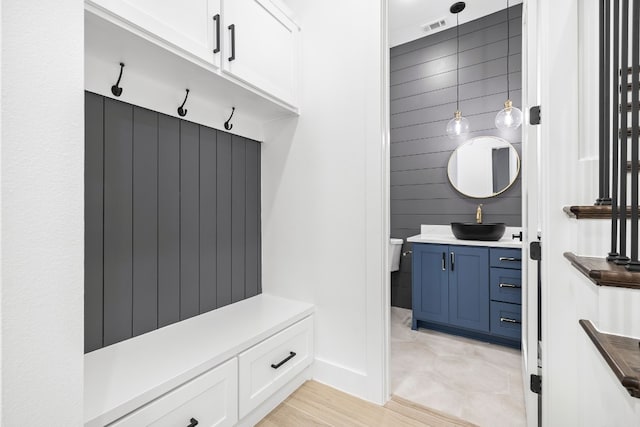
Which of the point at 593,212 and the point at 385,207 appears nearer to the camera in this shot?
the point at 593,212

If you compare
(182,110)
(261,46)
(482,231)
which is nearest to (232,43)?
(261,46)

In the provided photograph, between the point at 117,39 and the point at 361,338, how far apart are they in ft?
5.94

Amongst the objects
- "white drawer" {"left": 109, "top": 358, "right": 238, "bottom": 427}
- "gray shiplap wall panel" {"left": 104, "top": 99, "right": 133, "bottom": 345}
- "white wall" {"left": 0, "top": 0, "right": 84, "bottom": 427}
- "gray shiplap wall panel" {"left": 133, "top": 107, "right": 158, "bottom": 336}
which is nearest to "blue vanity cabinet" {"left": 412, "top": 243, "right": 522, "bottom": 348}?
"white drawer" {"left": 109, "top": 358, "right": 238, "bottom": 427}

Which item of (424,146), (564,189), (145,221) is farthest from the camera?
(424,146)

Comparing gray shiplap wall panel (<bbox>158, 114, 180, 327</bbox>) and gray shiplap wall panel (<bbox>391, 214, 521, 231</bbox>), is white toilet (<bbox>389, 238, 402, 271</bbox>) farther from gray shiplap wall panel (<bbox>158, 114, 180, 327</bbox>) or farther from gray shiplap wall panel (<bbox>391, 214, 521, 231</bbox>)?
gray shiplap wall panel (<bbox>158, 114, 180, 327</bbox>)

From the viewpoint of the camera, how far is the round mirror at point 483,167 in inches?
110

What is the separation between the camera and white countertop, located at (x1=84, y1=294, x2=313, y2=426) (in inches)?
40.3

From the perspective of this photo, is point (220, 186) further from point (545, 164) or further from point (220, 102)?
point (545, 164)

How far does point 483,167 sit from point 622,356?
2.51 meters

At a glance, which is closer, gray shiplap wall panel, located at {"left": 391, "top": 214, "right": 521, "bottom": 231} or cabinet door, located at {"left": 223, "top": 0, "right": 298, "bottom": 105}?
cabinet door, located at {"left": 223, "top": 0, "right": 298, "bottom": 105}

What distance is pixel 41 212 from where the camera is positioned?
0.71 metres

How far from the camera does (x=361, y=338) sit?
5.76 feet

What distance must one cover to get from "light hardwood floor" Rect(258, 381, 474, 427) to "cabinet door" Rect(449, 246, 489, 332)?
3.63 ft

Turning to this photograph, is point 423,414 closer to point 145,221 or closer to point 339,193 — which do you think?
point 339,193
